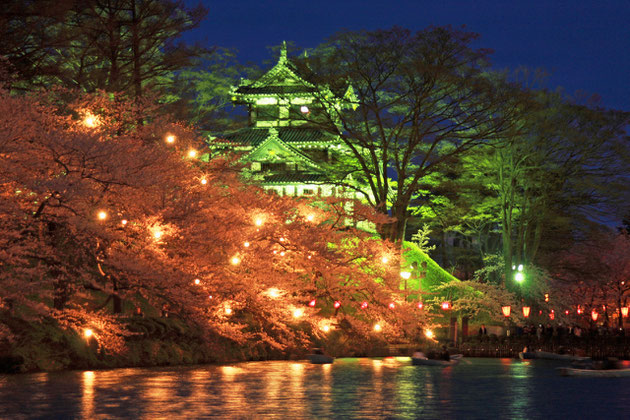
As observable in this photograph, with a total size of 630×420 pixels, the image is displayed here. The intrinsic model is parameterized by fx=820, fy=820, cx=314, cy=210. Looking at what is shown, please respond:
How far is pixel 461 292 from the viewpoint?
4716 centimetres

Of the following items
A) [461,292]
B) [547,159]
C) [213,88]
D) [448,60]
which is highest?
[213,88]

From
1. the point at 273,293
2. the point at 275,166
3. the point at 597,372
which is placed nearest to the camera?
the point at 597,372

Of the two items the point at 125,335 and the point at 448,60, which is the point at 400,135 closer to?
the point at 448,60

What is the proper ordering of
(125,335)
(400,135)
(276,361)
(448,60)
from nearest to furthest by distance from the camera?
(125,335), (276,361), (448,60), (400,135)

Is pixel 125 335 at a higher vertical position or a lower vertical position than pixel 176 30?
lower

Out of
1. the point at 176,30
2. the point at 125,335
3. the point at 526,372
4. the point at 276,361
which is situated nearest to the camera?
the point at 125,335

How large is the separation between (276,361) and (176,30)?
48.4 ft

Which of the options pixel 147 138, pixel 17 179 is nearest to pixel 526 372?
pixel 147 138

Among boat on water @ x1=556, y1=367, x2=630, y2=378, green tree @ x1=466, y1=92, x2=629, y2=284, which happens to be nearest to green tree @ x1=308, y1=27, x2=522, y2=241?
green tree @ x1=466, y1=92, x2=629, y2=284

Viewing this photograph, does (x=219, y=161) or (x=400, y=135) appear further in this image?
(x=400, y=135)

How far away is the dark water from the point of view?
49.4ft

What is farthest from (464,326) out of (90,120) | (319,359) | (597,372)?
(90,120)

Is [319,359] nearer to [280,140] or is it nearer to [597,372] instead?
[597,372]

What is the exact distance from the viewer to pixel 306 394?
18.6 metres
